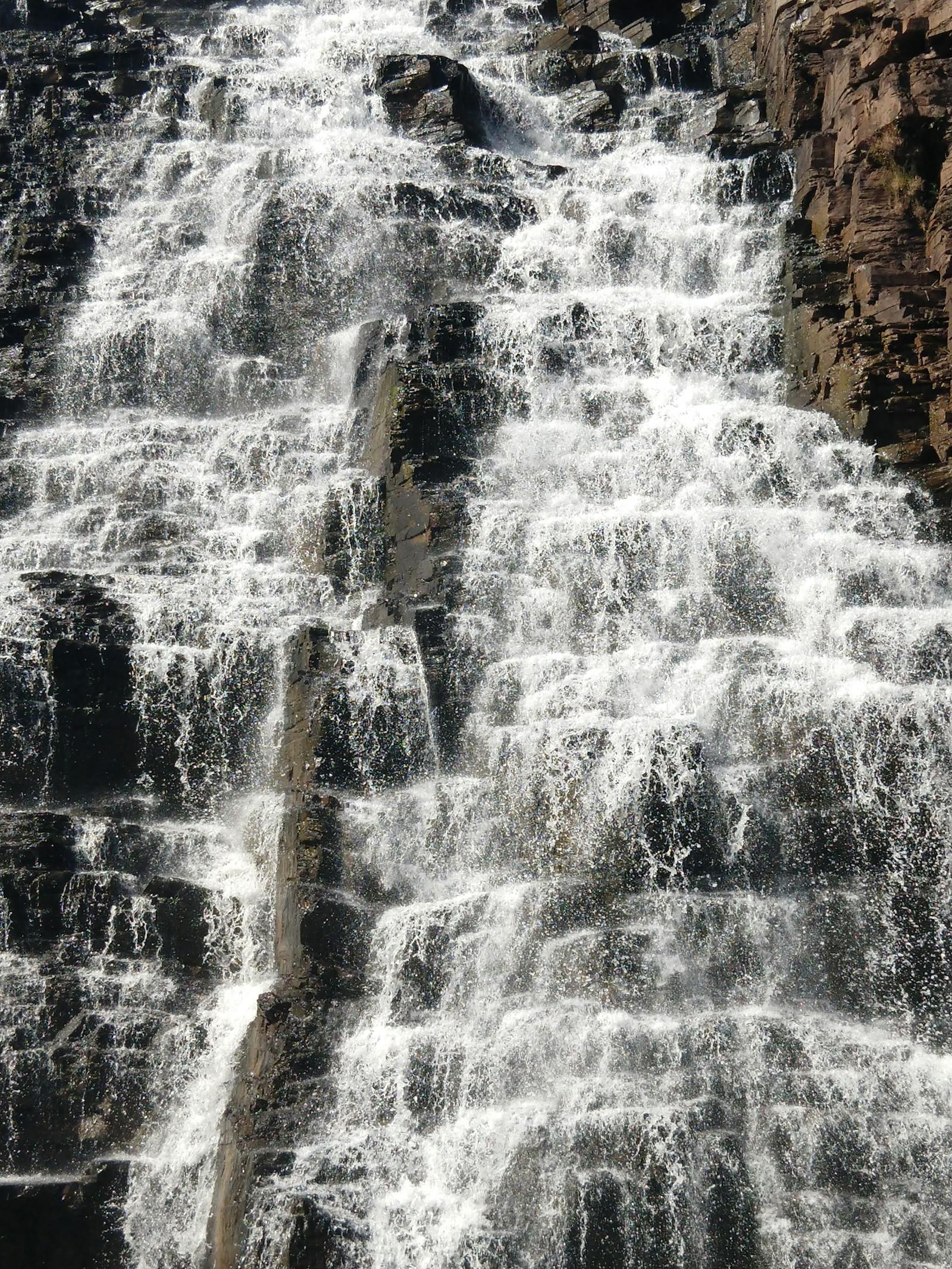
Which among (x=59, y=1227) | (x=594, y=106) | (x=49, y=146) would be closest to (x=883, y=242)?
(x=594, y=106)

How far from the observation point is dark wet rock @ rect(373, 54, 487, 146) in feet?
105

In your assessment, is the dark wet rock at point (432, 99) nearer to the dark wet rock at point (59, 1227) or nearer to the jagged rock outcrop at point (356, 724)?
the jagged rock outcrop at point (356, 724)

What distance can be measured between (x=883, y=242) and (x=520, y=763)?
1192 cm

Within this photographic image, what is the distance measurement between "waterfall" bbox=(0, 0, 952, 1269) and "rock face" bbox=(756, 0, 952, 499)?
0.90 m

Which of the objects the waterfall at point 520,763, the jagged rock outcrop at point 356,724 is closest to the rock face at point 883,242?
the waterfall at point 520,763

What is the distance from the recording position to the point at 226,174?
31688 millimetres

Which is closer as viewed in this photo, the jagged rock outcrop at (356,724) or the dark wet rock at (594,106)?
the jagged rock outcrop at (356,724)

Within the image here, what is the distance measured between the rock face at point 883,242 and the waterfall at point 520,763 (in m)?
0.90

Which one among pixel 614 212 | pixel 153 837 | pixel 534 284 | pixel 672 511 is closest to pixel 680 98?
pixel 614 212

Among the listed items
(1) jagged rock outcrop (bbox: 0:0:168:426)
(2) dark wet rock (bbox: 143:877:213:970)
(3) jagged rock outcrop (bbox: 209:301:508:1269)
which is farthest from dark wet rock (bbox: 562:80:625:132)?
(2) dark wet rock (bbox: 143:877:213:970)

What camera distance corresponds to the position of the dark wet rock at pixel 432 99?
32.0 meters

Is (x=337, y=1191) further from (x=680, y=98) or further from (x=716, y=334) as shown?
(x=680, y=98)

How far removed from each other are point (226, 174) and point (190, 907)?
72.1 ft

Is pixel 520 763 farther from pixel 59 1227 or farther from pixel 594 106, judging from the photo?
pixel 594 106
